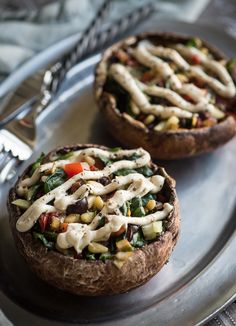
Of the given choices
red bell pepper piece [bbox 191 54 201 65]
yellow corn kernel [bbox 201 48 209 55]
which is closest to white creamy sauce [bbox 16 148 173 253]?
red bell pepper piece [bbox 191 54 201 65]

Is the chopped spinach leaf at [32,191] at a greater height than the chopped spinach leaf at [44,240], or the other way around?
the chopped spinach leaf at [44,240]

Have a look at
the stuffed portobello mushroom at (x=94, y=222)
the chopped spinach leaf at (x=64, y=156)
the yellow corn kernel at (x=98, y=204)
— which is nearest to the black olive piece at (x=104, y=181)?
the stuffed portobello mushroom at (x=94, y=222)

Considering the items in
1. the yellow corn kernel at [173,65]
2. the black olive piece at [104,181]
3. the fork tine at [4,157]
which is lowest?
the fork tine at [4,157]

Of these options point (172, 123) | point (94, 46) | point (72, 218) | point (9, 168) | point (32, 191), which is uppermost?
point (172, 123)

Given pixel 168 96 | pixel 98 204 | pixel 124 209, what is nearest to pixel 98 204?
pixel 98 204

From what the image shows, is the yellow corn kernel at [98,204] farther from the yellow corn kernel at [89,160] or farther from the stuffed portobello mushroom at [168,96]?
the stuffed portobello mushroom at [168,96]

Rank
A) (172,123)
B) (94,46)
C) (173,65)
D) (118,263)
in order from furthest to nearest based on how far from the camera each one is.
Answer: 1. (94,46)
2. (173,65)
3. (172,123)
4. (118,263)

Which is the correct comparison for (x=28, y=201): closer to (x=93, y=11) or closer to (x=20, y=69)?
(x=20, y=69)

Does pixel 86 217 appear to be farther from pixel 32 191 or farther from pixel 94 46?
pixel 94 46
